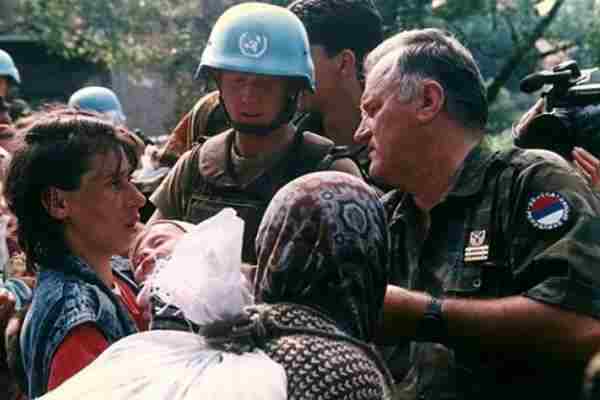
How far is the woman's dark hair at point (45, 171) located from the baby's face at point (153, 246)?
0.75ft

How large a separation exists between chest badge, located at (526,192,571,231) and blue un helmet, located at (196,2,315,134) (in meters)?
1.31

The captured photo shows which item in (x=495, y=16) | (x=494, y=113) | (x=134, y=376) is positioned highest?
(x=134, y=376)

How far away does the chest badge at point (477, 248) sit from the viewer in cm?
322

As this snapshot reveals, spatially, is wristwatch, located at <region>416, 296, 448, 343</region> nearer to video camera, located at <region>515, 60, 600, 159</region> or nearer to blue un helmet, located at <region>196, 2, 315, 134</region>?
video camera, located at <region>515, 60, 600, 159</region>

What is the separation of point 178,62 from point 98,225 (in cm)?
1705

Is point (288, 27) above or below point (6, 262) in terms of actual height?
above

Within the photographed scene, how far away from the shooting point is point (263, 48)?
4.37 m

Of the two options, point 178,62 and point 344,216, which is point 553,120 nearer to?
point 344,216

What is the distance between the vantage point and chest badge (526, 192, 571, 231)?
3.12 m

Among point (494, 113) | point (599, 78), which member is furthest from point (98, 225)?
point (494, 113)

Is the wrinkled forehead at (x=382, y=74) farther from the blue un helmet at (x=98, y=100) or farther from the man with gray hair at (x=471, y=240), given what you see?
the blue un helmet at (x=98, y=100)

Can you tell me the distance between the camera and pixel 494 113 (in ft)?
60.3

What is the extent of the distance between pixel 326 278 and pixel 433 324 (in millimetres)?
985

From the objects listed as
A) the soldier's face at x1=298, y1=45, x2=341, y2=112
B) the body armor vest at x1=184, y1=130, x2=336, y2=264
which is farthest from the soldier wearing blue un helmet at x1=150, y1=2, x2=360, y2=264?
the soldier's face at x1=298, y1=45, x2=341, y2=112
